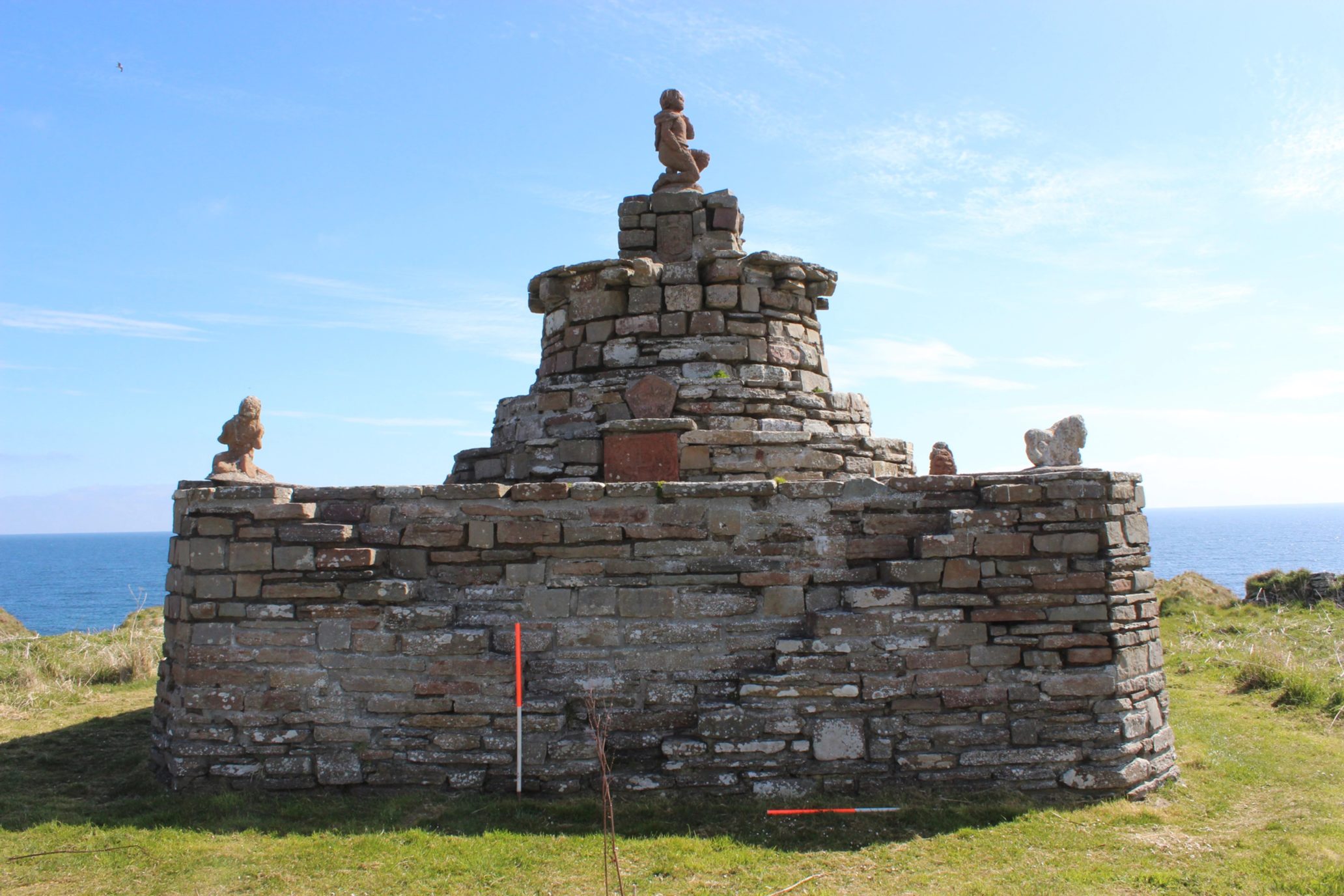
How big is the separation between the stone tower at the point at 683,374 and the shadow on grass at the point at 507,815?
3.00 metres

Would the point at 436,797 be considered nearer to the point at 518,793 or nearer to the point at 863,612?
the point at 518,793

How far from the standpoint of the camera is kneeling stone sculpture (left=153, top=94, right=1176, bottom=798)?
22.1ft

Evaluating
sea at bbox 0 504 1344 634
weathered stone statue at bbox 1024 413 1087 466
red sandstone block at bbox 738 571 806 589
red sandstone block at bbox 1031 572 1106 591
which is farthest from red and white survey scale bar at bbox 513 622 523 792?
sea at bbox 0 504 1344 634

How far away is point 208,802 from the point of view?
21.8 feet

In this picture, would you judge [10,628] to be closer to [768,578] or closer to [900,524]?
[768,578]

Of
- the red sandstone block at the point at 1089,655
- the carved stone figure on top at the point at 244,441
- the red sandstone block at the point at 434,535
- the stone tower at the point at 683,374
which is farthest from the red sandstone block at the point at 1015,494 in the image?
the carved stone figure on top at the point at 244,441

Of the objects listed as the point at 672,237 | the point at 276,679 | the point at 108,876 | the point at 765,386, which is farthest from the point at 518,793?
the point at 672,237

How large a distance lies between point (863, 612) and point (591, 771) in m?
2.44

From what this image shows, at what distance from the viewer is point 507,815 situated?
6.39 meters

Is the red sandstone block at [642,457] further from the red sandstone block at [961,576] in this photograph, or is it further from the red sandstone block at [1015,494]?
the red sandstone block at [1015,494]

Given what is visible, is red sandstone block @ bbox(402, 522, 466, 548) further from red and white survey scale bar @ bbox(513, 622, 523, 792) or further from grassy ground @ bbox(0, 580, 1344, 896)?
grassy ground @ bbox(0, 580, 1344, 896)

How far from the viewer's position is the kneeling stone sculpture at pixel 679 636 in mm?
6750

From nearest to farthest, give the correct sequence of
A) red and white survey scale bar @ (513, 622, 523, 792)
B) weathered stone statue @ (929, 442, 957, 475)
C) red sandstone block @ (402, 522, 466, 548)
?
1. red and white survey scale bar @ (513, 622, 523, 792)
2. red sandstone block @ (402, 522, 466, 548)
3. weathered stone statue @ (929, 442, 957, 475)

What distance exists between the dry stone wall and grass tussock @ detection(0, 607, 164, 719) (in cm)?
471
